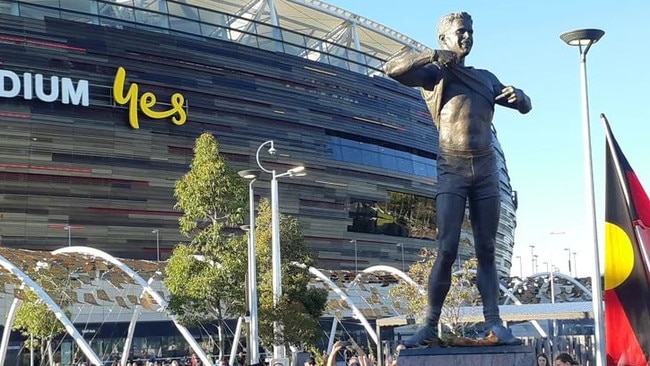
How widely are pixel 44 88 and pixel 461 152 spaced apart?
3950cm

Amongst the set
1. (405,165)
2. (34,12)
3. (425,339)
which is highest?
(34,12)

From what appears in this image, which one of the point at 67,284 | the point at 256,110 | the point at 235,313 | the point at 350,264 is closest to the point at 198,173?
the point at 235,313

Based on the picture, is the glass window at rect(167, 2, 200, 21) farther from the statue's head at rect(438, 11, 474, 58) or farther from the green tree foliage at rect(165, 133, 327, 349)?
the statue's head at rect(438, 11, 474, 58)

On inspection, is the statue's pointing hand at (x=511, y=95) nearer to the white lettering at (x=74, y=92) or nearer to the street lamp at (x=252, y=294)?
the street lamp at (x=252, y=294)

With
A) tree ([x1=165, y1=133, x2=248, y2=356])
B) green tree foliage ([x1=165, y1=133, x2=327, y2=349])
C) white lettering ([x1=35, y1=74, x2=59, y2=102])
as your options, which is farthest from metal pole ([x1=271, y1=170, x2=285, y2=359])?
white lettering ([x1=35, y1=74, x2=59, y2=102])

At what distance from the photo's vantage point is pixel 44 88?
144ft

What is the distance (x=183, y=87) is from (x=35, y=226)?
10548 mm

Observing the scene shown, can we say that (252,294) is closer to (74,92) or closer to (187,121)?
(74,92)

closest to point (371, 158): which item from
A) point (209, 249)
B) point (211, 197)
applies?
point (211, 197)

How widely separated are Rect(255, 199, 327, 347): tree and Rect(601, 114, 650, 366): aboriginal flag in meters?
19.9

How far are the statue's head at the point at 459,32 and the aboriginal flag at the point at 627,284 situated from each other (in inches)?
70.2

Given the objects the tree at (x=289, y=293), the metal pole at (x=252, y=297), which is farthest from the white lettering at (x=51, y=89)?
the metal pole at (x=252, y=297)

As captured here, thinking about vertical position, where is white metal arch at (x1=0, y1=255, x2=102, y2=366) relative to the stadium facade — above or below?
below

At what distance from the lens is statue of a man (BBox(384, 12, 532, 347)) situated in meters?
7.20
